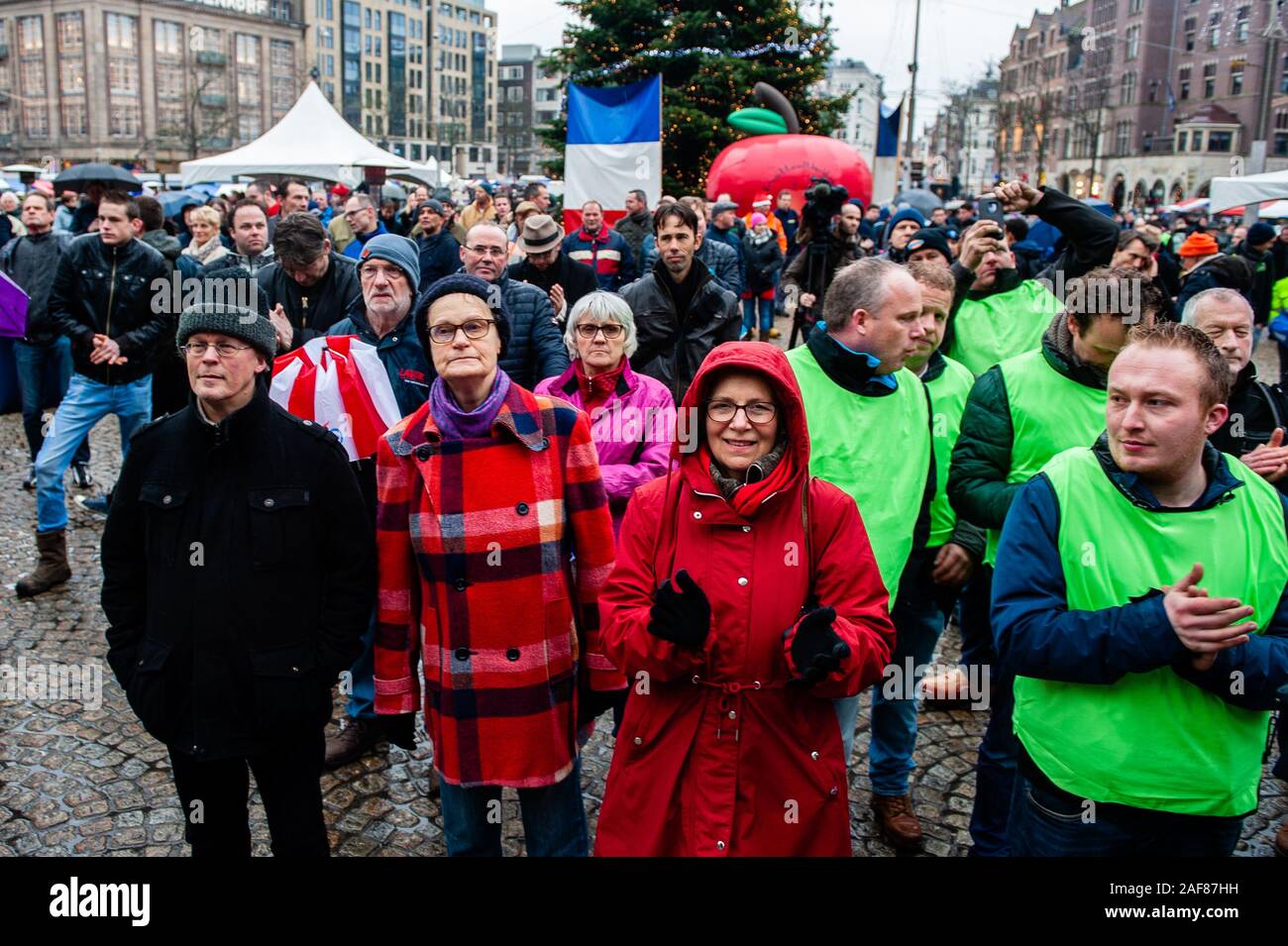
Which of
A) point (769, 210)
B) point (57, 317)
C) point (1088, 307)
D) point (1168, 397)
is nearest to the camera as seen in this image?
point (1168, 397)

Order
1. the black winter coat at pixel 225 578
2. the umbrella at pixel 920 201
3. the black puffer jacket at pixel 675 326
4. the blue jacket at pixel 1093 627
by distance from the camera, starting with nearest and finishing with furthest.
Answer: the blue jacket at pixel 1093 627 → the black winter coat at pixel 225 578 → the black puffer jacket at pixel 675 326 → the umbrella at pixel 920 201

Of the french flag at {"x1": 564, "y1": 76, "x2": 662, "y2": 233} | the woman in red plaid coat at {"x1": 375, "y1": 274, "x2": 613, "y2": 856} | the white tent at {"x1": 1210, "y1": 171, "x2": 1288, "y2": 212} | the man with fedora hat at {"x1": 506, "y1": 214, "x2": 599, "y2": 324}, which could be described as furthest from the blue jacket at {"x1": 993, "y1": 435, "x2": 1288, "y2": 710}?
the white tent at {"x1": 1210, "y1": 171, "x2": 1288, "y2": 212}

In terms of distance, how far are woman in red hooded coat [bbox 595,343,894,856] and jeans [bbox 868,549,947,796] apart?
4.51 ft

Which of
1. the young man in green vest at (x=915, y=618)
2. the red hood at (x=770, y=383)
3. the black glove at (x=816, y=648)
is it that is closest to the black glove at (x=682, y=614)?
the black glove at (x=816, y=648)

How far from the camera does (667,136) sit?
903 inches

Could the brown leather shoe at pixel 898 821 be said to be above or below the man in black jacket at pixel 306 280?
below

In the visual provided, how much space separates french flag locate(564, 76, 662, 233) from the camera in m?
13.1

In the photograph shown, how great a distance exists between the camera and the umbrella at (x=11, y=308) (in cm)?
669

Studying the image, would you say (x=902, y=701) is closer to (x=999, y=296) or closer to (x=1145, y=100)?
(x=999, y=296)

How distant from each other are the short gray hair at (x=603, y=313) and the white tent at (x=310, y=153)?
15.0 m

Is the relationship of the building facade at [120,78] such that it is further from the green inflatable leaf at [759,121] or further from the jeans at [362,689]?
the jeans at [362,689]

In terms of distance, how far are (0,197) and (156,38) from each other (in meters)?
80.1
